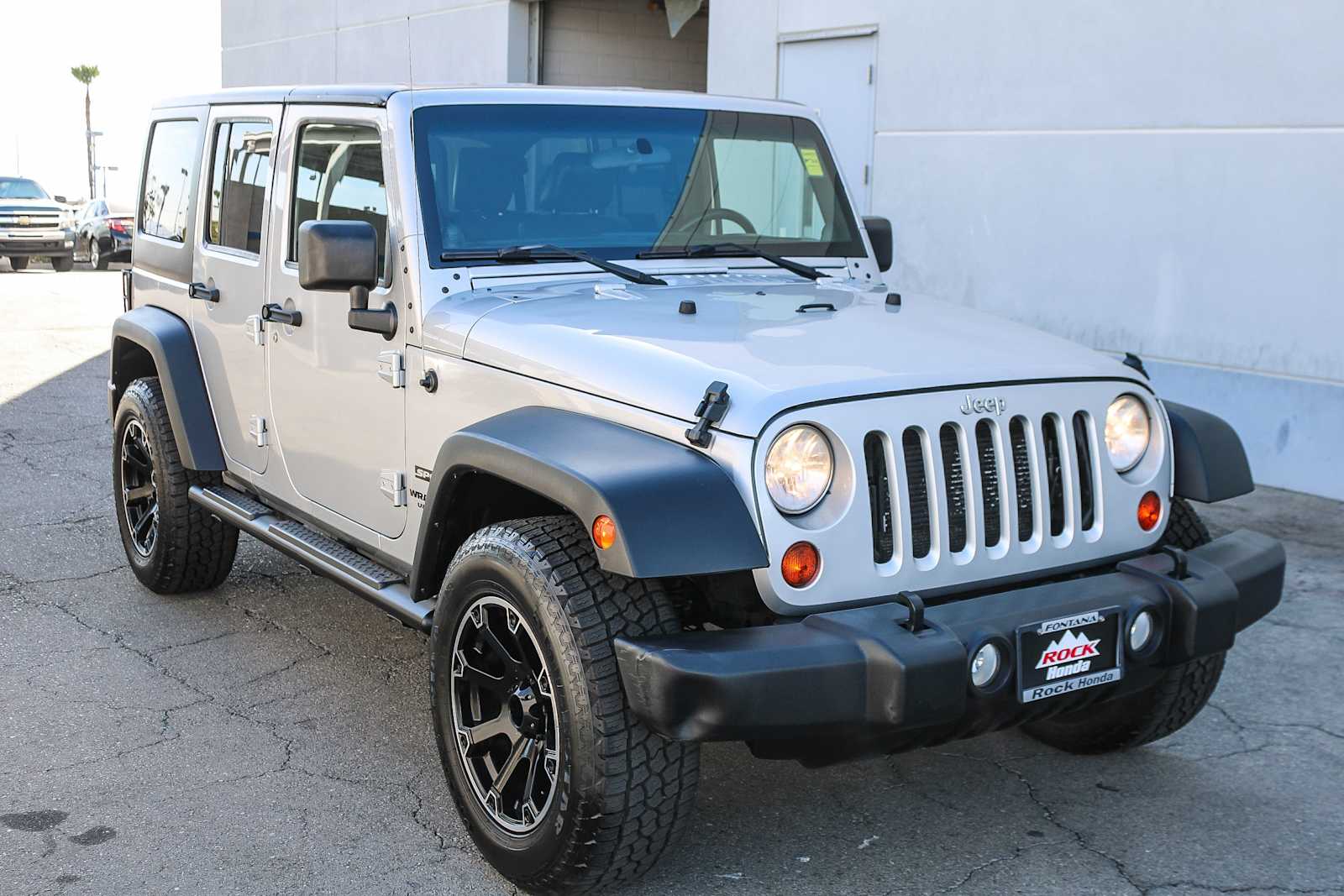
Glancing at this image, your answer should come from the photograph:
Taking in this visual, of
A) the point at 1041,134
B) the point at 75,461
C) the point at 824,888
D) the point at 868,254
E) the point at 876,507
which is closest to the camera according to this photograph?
the point at 876,507

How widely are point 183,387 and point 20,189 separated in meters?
23.8

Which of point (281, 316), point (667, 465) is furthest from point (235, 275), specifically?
point (667, 465)

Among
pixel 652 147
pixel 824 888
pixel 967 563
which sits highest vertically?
pixel 652 147

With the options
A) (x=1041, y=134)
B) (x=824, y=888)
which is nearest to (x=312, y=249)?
(x=824, y=888)

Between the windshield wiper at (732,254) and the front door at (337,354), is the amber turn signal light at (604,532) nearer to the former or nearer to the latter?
the front door at (337,354)

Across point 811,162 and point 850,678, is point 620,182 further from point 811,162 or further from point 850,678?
point 850,678

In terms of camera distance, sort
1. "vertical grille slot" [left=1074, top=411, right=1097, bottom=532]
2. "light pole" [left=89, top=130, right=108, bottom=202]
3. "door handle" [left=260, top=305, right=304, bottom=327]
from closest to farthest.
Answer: "vertical grille slot" [left=1074, top=411, right=1097, bottom=532] < "door handle" [left=260, top=305, right=304, bottom=327] < "light pole" [left=89, top=130, right=108, bottom=202]

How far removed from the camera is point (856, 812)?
3811 mm

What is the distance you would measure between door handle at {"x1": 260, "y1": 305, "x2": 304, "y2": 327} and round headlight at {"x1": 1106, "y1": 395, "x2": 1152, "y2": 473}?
2469 millimetres

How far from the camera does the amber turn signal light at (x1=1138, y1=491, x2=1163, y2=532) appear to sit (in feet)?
11.7

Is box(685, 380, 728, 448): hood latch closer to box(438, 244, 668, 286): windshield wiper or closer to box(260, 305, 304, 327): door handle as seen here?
box(438, 244, 668, 286): windshield wiper

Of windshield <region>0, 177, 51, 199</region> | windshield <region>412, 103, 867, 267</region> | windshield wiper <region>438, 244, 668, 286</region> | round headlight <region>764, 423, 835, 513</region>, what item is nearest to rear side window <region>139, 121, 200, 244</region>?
windshield <region>412, 103, 867, 267</region>

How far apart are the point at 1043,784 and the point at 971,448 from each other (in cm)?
134

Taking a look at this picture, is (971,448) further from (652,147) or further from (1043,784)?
(652,147)
